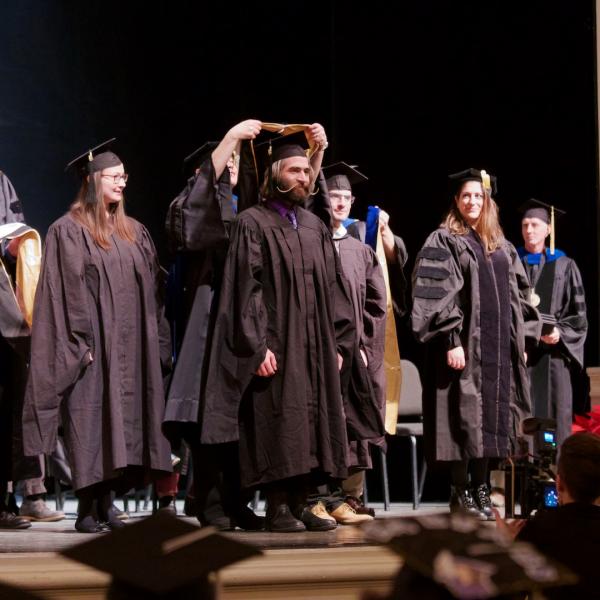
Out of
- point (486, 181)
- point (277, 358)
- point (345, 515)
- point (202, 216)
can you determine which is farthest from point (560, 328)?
point (202, 216)

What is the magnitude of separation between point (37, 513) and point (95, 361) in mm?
1179

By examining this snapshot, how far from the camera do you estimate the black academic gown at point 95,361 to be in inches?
174

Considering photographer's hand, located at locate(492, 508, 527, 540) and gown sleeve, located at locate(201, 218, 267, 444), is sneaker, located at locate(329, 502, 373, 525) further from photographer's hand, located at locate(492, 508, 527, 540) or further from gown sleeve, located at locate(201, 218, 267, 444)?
photographer's hand, located at locate(492, 508, 527, 540)

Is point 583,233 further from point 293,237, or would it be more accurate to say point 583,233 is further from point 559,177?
point 293,237

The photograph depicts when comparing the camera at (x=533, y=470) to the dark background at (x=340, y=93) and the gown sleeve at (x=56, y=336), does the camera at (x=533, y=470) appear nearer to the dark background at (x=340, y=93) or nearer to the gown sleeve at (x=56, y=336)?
the gown sleeve at (x=56, y=336)

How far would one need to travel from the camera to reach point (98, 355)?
14.9 feet

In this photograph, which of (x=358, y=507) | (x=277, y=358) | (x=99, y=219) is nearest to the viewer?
(x=277, y=358)

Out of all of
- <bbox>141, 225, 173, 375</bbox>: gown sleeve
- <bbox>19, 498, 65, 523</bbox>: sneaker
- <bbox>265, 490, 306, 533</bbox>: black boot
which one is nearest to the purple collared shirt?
<bbox>141, 225, 173, 375</bbox>: gown sleeve

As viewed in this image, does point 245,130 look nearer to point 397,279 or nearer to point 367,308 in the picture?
point 367,308

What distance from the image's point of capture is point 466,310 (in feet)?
18.3

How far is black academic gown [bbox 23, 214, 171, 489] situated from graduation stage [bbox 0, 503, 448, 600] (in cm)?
93

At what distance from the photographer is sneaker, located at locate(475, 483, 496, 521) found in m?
5.29

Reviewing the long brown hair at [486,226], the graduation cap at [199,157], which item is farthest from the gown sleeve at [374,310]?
the graduation cap at [199,157]

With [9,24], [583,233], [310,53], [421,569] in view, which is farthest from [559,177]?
[421,569]
